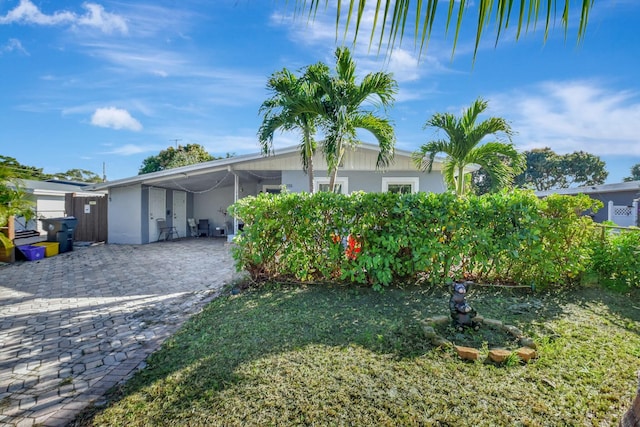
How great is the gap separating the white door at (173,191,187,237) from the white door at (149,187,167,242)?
0.82m

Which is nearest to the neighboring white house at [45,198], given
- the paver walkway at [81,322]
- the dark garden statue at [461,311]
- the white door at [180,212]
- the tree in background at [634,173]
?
the white door at [180,212]

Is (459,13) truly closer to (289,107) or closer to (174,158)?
(289,107)

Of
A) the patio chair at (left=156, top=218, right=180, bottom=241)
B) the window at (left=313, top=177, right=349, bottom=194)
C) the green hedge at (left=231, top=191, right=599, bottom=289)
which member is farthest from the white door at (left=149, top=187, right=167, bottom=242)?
the green hedge at (left=231, top=191, right=599, bottom=289)

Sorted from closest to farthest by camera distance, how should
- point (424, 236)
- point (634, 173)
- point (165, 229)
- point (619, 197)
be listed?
point (424, 236) → point (165, 229) → point (619, 197) → point (634, 173)

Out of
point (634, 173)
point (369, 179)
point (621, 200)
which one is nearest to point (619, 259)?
point (369, 179)

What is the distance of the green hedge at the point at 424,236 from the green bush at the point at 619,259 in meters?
0.19

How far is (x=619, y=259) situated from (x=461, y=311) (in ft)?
11.8

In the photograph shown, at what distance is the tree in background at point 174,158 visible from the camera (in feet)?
86.4

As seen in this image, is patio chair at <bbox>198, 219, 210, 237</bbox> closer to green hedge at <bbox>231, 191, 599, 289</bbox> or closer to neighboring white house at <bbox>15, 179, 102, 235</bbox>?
neighboring white house at <bbox>15, 179, 102, 235</bbox>

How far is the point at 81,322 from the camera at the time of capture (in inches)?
172

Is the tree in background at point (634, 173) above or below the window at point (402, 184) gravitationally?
above

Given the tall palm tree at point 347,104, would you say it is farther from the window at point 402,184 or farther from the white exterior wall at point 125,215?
the white exterior wall at point 125,215

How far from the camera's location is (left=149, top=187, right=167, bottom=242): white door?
1326cm

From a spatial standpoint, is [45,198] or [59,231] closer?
[59,231]
